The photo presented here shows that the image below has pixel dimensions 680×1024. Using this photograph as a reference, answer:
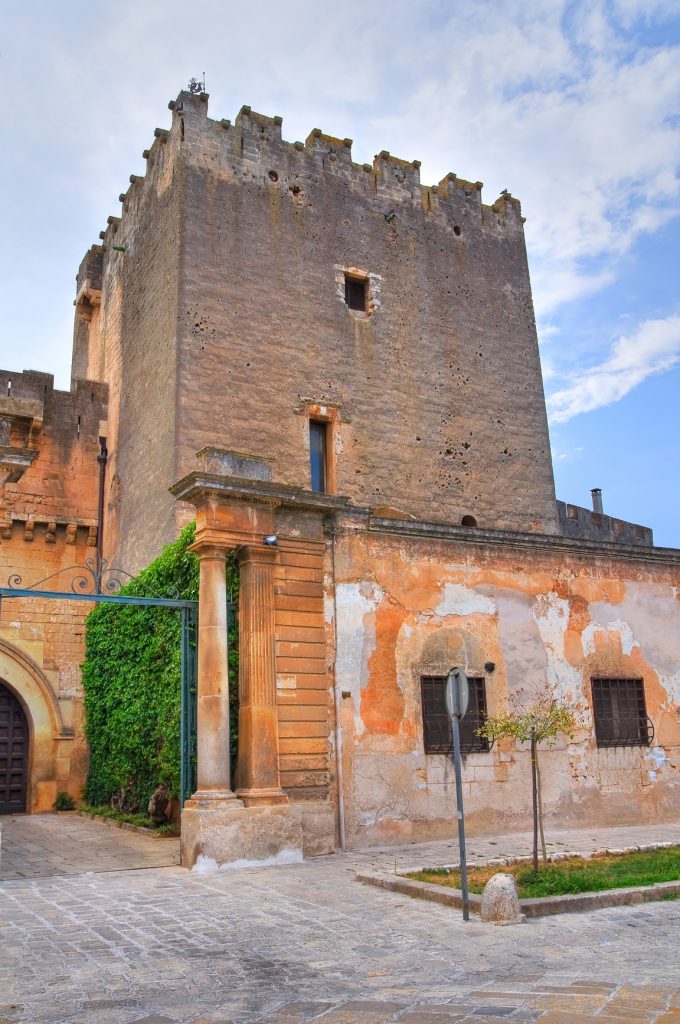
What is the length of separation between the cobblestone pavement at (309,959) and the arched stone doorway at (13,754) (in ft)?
30.9

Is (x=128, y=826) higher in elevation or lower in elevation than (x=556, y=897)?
higher

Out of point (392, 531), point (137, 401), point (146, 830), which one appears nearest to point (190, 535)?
point (392, 531)

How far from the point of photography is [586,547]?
13.2 metres

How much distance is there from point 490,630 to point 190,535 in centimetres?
426

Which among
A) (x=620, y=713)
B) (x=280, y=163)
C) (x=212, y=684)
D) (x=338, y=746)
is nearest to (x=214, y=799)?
(x=212, y=684)

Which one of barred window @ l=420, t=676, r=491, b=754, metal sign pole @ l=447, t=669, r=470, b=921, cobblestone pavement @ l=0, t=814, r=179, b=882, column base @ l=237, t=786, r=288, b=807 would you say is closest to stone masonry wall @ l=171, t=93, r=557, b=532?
cobblestone pavement @ l=0, t=814, r=179, b=882

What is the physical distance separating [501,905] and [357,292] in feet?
50.5

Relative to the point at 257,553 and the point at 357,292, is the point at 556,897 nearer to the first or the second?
the point at 257,553

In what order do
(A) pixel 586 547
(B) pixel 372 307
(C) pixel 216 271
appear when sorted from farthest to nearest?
1. (B) pixel 372 307
2. (C) pixel 216 271
3. (A) pixel 586 547

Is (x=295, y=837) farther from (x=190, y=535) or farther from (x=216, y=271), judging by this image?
(x=216, y=271)

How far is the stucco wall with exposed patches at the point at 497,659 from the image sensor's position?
10.9 meters

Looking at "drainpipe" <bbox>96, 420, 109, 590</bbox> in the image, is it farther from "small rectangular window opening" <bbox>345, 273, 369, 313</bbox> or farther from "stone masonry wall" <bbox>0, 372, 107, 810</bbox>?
"small rectangular window opening" <bbox>345, 273, 369, 313</bbox>

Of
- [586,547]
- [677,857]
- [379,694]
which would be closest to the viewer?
[677,857]

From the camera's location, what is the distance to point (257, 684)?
1000cm
